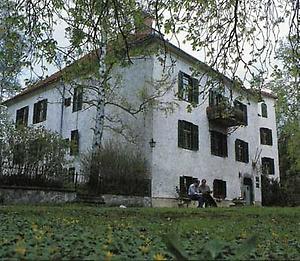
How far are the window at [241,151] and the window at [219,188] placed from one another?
10.1 feet

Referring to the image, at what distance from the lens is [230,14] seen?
1011 cm

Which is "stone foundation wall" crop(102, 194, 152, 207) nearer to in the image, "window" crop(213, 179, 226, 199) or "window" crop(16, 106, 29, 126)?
"window" crop(213, 179, 226, 199)

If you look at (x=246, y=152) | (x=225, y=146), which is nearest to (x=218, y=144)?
(x=225, y=146)

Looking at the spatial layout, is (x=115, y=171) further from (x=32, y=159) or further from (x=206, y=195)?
(x=206, y=195)

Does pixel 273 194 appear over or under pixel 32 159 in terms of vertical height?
under

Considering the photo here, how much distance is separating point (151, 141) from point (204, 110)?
6.34 metres

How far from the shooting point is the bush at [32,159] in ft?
60.0

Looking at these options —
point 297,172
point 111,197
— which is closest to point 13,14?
point 111,197

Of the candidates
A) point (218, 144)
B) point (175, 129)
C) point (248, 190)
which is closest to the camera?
point (175, 129)

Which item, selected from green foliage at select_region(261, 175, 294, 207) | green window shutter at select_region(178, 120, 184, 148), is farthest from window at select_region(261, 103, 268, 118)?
green window shutter at select_region(178, 120, 184, 148)

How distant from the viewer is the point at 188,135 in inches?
1061

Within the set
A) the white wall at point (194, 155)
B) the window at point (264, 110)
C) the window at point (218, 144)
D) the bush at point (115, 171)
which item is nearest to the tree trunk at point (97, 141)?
the bush at point (115, 171)

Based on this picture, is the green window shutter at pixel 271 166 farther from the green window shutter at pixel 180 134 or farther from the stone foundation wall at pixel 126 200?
the stone foundation wall at pixel 126 200

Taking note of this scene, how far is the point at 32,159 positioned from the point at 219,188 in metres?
14.0
